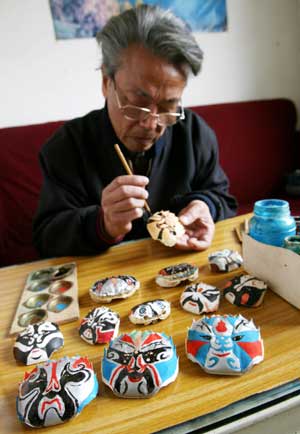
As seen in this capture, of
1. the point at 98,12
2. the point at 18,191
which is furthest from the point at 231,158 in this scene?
the point at 18,191

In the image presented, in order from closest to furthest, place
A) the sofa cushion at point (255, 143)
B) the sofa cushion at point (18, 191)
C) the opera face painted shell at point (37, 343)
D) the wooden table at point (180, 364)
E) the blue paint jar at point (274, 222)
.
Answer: the wooden table at point (180, 364)
the opera face painted shell at point (37, 343)
the blue paint jar at point (274, 222)
the sofa cushion at point (18, 191)
the sofa cushion at point (255, 143)

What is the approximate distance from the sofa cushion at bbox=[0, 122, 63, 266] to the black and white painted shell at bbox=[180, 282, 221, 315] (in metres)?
1.34

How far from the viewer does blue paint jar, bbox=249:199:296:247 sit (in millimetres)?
642

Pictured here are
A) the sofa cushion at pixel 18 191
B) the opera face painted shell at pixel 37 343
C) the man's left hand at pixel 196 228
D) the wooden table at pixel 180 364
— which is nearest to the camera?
the wooden table at pixel 180 364

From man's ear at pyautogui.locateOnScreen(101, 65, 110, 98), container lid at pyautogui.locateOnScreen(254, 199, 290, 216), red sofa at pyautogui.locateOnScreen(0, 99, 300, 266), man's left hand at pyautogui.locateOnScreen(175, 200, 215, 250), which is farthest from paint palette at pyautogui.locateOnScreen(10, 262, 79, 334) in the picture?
red sofa at pyautogui.locateOnScreen(0, 99, 300, 266)

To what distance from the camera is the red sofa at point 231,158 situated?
1.83 meters

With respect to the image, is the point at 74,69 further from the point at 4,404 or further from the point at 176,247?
the point at 4,404

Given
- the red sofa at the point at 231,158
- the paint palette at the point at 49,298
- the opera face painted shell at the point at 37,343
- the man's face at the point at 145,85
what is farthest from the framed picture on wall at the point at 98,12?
the opera face painted shell at the point at 37,343

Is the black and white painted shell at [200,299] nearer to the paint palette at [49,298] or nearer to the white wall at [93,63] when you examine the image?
the paint palette at [49,298]

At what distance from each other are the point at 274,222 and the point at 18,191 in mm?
1494

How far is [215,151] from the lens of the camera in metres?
1.30

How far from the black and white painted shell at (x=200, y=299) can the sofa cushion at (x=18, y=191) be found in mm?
1339

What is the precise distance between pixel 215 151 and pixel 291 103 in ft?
4.76

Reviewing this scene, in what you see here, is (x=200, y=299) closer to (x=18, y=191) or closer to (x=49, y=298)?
(x=49, y=298)
